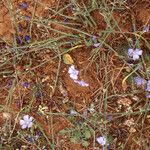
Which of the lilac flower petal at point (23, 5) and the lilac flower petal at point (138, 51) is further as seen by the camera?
the lilac flower petal at point (23, 5)

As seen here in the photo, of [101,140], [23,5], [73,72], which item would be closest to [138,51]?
[73,72]

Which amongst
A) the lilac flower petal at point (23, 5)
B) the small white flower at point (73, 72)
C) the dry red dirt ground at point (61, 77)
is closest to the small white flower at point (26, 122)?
the dry red dirt ground at point (61, 77)

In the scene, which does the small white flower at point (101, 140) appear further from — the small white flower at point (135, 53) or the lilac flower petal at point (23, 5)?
the lilac flower petal at point (23, 5)

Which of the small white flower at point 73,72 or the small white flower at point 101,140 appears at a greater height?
the small white flower at point 73,72

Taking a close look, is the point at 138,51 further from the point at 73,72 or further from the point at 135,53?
the point at 73,72

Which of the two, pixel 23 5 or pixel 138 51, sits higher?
pixel 23 5

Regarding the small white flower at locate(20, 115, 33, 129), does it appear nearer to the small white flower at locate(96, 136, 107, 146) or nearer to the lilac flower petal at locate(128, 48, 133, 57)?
the small white flower at locate(96, 136, 107, 146)

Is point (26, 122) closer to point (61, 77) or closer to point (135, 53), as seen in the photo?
point (61, 77)

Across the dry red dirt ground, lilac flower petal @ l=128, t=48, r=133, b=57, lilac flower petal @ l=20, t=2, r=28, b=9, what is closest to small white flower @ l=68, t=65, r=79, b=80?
the dry red dirt ground

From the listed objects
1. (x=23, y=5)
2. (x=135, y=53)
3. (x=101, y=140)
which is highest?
(x=23, y=5)

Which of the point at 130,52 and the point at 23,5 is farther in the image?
the point at 23,5

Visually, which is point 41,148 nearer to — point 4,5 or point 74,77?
point 74,77
